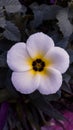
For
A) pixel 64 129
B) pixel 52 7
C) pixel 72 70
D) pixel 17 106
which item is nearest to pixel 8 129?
pixel 17 106

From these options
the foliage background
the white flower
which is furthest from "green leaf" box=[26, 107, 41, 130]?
the white flower

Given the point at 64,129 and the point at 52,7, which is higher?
→ the point at 52,7

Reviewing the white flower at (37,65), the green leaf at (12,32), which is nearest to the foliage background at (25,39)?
the green leaf at (12,32)

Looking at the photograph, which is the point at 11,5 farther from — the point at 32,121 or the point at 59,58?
the point at 32,121

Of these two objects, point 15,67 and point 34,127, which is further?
point 34,127

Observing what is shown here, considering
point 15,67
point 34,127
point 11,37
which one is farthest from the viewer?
point 34,127

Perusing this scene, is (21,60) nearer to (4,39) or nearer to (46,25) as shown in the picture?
(4,39)
